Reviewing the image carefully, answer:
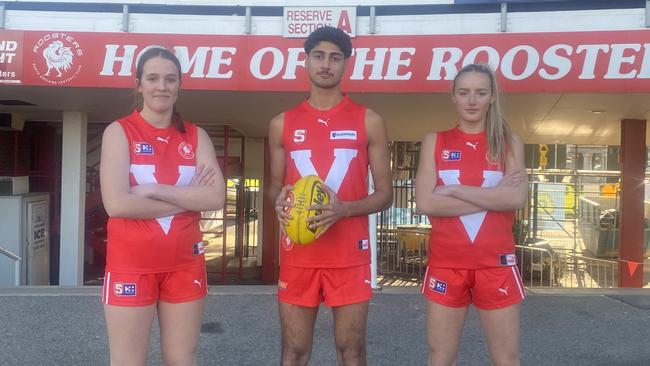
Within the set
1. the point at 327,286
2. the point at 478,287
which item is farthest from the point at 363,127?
the point at 478,287

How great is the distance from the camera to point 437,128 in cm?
1050

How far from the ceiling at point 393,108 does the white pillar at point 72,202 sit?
374mm

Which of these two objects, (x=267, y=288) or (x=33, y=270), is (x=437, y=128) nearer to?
(x=267, y=288)

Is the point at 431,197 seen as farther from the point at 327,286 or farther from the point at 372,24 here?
the point at 372,24

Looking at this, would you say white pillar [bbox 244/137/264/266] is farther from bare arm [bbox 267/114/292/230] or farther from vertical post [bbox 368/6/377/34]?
bare arm [bbox 267/114/292/230]

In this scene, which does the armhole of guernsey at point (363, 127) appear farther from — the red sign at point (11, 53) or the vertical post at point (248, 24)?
the red sign at point (11, 53)

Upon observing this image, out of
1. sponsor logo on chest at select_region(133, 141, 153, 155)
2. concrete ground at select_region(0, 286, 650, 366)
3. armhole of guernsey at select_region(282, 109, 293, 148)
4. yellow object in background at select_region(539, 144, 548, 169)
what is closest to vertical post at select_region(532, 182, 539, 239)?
yellow object in background at select_region(539, 144, 548, 169)

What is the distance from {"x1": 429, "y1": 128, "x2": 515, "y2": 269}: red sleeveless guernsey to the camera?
2.79 m

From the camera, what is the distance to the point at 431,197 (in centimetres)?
283

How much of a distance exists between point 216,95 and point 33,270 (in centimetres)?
497

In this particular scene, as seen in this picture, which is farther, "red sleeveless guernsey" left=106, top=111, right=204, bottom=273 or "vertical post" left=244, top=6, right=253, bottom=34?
"vertical post" left=244, top=6, right=253, bottom=34

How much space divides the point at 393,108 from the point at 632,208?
4025 millimetres

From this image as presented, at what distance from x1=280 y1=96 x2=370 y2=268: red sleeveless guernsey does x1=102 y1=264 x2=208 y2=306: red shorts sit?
0.46 meters

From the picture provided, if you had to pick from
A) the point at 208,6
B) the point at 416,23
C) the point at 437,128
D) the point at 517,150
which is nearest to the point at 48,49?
the point at 208,6
